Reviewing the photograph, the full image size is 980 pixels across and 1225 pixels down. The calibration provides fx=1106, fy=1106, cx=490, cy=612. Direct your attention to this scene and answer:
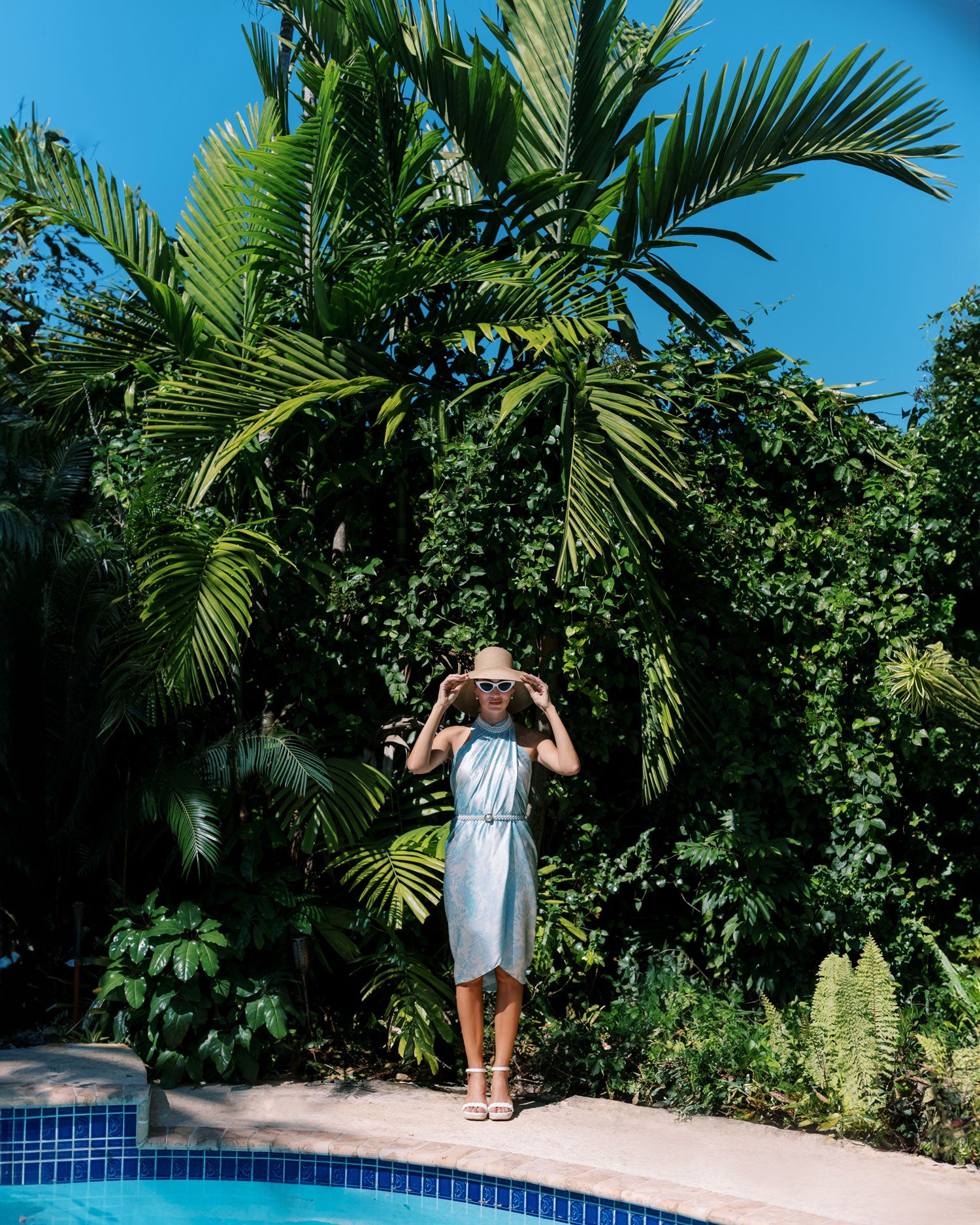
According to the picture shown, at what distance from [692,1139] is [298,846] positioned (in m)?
2.11

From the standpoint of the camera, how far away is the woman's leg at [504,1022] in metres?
4.01

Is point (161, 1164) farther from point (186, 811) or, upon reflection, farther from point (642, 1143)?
point (642, 1143)

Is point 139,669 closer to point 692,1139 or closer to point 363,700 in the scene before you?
point 363,700

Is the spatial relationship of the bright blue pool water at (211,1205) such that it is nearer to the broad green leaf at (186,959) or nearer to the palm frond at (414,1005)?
the broad green leaf at (186,959)

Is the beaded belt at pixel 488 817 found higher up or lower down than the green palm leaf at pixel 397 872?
higher up

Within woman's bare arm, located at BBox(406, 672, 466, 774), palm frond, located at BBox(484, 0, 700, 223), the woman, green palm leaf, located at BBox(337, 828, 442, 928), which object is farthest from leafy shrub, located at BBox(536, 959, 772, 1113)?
palm frond, located at BBox(484, 0, 700, 223)

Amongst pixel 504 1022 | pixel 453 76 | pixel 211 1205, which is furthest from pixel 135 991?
pixel 453 76

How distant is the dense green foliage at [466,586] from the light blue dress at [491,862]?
1.77 ft

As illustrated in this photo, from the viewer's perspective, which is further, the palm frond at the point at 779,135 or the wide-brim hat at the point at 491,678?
the palm frond at the point at 779,135

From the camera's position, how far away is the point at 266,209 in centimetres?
505

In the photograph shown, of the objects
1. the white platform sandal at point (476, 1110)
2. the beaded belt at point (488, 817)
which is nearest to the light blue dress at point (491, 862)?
the beaded belt at point (488, 817)

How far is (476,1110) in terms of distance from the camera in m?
4.00

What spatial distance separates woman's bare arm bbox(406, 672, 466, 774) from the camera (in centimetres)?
412

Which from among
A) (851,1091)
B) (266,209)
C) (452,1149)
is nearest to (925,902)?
(851,1091)
